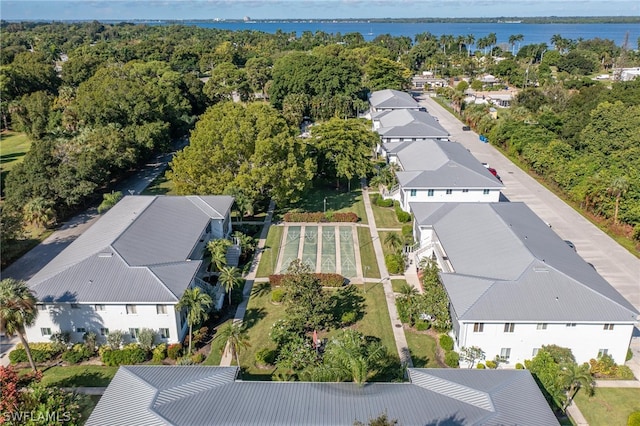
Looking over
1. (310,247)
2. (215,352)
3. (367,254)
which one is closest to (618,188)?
(367,254)

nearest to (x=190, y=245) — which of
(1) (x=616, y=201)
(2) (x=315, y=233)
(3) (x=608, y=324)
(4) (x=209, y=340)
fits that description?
(4) (x=209, y=340)

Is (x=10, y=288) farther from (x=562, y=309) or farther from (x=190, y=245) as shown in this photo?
(x=562, y=309)

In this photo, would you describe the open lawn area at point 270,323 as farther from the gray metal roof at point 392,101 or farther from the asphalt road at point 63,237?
the gray metal roof at point 392,101

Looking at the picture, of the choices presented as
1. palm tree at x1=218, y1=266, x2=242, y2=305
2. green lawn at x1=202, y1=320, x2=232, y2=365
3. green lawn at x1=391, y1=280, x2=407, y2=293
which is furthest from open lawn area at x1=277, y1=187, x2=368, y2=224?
green lawn at x1=202, y1=320, x2=232, y2=365

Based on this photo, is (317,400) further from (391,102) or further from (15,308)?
(391,102)

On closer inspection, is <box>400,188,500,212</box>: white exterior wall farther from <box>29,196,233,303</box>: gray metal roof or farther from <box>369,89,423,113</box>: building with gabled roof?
<box>369,89,423,113</box>: building with gabled roof

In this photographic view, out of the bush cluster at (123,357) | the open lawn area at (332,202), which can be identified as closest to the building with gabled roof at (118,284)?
the bush cluster at (123,357)
